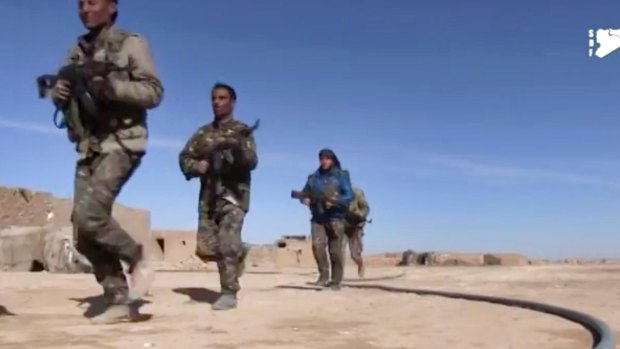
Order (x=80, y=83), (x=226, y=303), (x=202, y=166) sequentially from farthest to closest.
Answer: (x=202, y=166), (x=226, y=303), (x=80, y=83)

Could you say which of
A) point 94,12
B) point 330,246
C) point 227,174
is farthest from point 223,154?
point 330,246

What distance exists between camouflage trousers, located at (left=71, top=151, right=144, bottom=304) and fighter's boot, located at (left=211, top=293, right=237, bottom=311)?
0.83m

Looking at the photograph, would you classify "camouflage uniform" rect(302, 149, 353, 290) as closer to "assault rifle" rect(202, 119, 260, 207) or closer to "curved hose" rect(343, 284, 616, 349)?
"curved hose" rect(343, 284, 616, 349)

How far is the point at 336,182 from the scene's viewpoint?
7.84 metres

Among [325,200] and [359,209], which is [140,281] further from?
[359,209]

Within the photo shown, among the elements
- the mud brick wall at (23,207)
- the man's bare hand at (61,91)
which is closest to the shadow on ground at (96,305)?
the man's bare hand at (61,91)

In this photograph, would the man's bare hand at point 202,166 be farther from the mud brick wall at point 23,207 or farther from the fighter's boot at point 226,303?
the mud brick wall at point 23,207

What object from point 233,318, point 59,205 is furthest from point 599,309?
point 59,205

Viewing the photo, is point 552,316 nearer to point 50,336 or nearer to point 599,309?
point 599,309

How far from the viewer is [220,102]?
559 cm

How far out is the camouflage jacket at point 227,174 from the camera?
17.7 ft

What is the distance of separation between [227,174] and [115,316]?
1514 millimetres

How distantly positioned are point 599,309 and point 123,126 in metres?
3.40

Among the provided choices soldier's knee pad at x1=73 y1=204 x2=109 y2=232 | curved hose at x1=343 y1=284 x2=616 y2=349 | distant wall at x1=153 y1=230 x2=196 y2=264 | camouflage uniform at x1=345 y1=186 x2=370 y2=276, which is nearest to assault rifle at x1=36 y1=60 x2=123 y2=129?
soldier's knee pad at x1=73 y1=204 x2=109 y2=232
